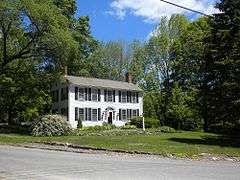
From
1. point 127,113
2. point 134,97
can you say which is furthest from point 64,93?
point 134,97

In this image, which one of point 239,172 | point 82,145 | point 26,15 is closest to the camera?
point 239,172

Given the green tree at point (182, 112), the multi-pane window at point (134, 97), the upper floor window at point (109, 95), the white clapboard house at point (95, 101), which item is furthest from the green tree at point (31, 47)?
the green tree at point (182, 112)

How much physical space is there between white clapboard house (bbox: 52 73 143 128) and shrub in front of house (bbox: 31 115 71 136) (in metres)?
14.7

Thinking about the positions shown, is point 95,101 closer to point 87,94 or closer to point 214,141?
point 87,94

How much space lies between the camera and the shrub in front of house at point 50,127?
4544cm

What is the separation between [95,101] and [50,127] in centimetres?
2230

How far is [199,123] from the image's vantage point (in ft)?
226

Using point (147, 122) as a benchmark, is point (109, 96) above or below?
above

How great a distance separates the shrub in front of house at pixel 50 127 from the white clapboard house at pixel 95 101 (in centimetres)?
1466

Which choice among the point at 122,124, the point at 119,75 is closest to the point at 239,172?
the point at 122,124

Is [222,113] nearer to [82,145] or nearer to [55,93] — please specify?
[82,145]

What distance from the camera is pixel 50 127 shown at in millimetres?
45531

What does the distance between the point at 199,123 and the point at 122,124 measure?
408 inches

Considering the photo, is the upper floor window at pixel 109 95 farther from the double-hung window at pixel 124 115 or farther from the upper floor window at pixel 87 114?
the upper floor window at pixel 87 114
